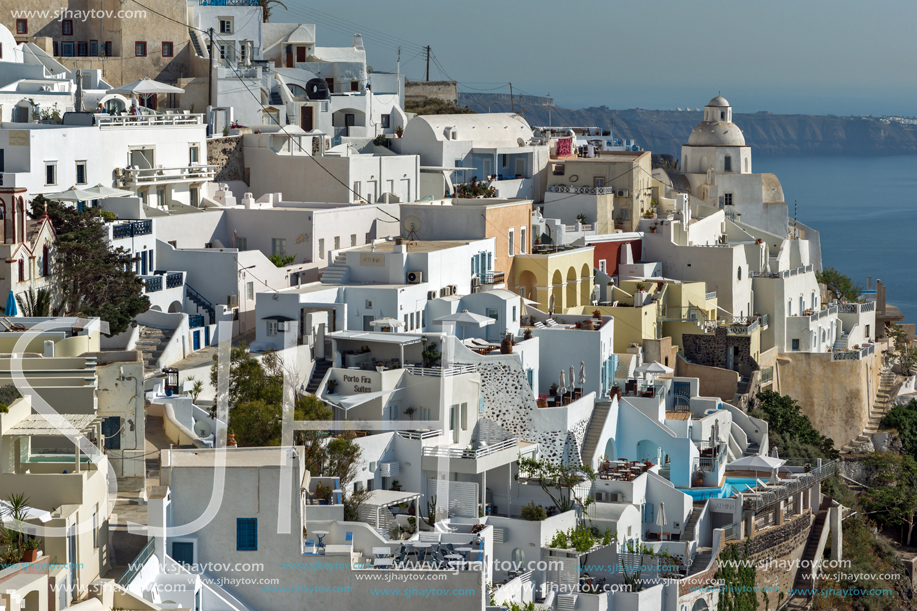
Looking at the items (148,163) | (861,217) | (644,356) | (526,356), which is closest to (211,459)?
(526,356)

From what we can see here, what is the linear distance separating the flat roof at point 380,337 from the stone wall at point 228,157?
40.5ft

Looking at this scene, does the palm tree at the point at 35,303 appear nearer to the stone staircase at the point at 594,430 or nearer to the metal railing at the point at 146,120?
the metal railing at the point at 146,120

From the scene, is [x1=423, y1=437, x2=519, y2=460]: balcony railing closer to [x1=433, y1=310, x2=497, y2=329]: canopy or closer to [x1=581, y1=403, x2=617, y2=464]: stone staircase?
[x1=581, y1=403, x2=617, y2=464]: stone staircase

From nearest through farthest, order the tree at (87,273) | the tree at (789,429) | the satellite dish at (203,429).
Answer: the satellite dish at (203,429) < the tree at (87,273) < the tree at (789,429)

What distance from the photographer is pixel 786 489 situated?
3509cm

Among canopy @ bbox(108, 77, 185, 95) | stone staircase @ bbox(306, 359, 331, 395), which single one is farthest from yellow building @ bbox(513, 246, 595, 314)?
canopy @ bbox(108, 77, 185, 95)

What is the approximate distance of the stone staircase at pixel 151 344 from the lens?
2998cm

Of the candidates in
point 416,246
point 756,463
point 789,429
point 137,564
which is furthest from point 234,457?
point 789,429

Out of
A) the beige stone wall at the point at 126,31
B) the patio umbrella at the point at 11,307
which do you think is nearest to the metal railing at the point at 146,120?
the beige stone wall at the point at 126,31

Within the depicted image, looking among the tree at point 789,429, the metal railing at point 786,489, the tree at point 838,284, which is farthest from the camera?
the tree at point 838,284

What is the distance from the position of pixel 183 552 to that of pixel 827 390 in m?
29.7

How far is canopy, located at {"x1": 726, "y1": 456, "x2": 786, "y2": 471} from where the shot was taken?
36.2 m

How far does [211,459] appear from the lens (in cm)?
2267

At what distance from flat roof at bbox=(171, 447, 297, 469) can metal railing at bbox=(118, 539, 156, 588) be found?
4.35 feet
